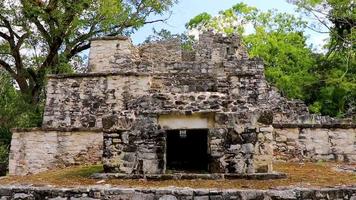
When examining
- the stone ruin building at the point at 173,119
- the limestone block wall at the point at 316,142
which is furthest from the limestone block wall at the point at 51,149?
the limestone block wall at the point at 316,142

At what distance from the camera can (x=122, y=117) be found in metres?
8.02

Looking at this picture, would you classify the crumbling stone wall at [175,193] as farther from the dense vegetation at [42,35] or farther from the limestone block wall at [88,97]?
the dense vegetation at [42,35]

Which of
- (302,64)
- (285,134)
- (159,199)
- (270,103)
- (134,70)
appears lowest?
(159,199)

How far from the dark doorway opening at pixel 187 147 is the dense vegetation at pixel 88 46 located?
6.60 meters

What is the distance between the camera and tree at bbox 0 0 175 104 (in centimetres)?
1677

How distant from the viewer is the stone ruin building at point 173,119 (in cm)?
779

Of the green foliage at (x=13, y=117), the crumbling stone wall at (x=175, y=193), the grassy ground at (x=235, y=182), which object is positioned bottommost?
the crumbling stone wall at (x=175, y=193)

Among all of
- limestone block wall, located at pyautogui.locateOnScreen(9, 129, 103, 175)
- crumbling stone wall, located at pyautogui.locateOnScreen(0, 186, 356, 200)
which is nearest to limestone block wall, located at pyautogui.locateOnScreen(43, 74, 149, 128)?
limestone block wall, located at pyautogui.locateOnScreen(9, 129, 103, 175)

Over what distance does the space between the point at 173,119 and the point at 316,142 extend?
13.9 feet

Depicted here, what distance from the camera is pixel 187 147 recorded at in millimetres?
10086

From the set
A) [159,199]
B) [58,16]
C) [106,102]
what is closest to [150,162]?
[159,199]

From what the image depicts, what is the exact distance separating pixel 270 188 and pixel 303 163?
4015 mm

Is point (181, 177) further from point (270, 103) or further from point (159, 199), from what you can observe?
point (270, 103)

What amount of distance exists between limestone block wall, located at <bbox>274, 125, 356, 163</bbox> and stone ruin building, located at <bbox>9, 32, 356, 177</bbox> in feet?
0.07
